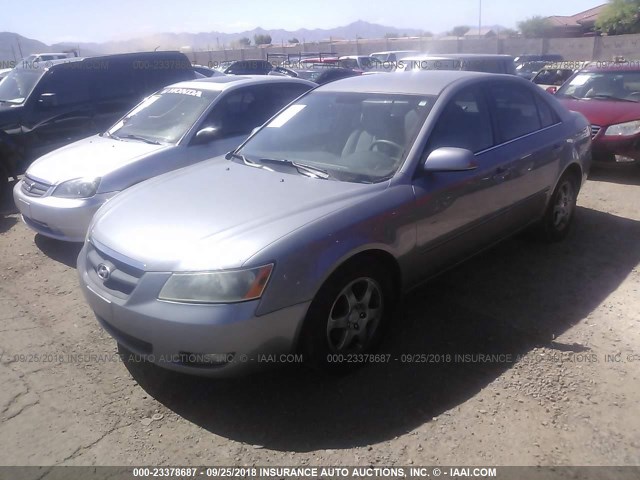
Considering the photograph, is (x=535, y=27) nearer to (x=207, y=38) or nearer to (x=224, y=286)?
(x=224, y=286)

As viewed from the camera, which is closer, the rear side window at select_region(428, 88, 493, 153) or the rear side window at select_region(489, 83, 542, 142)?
the rear side window at select_region(428, 88, 493, 153)

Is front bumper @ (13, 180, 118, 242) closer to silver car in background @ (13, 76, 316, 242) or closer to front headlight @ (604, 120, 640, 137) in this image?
silver car in background @ (13, 76, 316, 242)

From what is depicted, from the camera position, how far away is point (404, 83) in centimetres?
410

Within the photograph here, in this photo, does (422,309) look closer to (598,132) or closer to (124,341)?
(124,341)

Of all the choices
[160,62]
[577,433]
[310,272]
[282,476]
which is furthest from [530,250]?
[160,62]

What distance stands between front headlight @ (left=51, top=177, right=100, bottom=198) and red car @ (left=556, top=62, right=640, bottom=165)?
20.6 ft

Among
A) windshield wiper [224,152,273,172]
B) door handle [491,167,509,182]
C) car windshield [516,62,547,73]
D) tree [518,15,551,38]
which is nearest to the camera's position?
windshield wiper [224,152,273,172]

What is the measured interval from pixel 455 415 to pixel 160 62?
7904 mm

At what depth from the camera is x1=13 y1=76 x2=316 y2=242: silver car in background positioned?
5.08 meters

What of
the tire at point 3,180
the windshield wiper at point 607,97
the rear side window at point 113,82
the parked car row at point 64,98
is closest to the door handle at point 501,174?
the windshield wiper at point 607,97

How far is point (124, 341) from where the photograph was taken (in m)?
3.01

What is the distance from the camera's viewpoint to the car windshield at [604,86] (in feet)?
26.7

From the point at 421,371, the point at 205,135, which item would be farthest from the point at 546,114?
the point at 205,135

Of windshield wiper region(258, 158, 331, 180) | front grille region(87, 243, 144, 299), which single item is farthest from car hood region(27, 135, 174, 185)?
front grille region(87, 243, 144, 299)
